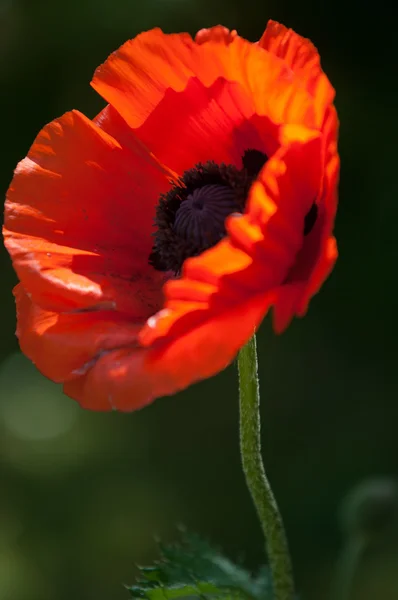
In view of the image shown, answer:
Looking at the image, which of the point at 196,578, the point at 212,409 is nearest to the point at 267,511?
Result: the point at 196,578

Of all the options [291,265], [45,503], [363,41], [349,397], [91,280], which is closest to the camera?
[291,265]

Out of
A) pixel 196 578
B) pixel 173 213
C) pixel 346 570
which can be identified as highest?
pixel 173 213

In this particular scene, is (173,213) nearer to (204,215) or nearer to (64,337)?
(204,215)

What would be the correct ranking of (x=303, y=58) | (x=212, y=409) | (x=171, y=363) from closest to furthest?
(x=171, y=363) < (x=303, y=58) < (x=212, y=409)

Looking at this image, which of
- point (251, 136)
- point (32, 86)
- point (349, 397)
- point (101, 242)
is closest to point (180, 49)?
point (251, 136)

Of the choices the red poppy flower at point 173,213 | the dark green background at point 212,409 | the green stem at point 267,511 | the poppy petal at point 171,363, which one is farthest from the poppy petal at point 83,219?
the dark green background at point 212,409

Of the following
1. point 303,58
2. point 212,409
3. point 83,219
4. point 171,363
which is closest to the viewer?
point 171,363

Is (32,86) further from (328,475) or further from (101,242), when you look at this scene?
(101,242)
